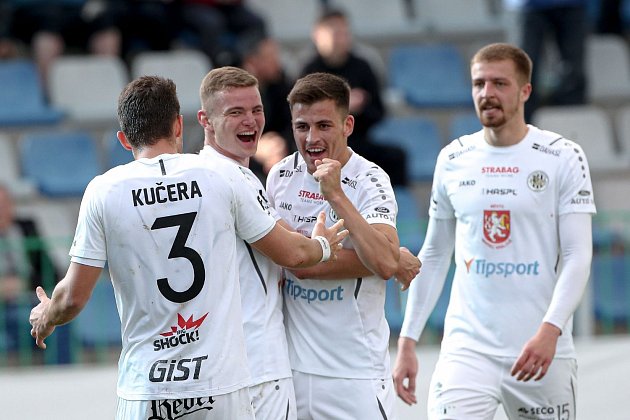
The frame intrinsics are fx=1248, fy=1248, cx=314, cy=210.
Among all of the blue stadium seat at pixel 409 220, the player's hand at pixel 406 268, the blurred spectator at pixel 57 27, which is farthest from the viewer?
the blurred spectator at pixel 57 27

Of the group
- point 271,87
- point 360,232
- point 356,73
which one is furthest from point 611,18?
point 360,232

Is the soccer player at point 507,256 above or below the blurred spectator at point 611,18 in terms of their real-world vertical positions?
below

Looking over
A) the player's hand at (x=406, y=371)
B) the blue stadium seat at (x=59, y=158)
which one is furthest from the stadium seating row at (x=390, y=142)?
the player's hand at (x=406, y=371)

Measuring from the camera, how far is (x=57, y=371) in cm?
933

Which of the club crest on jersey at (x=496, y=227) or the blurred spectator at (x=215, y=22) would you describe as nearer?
the club crest on jersey at (x=496, y=227)

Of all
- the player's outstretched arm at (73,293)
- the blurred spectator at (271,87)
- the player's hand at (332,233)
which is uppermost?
the blurred spectator at (271,87)

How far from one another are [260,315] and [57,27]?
26.5 feet

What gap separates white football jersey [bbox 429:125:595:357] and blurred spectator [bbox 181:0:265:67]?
675 cm

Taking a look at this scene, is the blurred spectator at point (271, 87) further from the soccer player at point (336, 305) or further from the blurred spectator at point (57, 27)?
the soccer player at point (336, 305)

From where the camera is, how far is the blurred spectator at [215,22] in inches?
508

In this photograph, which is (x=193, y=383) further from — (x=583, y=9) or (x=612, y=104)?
(x=612, y=104)

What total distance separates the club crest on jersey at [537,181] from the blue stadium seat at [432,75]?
700 cm

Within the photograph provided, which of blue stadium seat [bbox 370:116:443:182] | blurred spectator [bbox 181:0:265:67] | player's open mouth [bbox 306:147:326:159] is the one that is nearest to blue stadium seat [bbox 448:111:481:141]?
blue stadium seat [bbox 370:116:443:182]

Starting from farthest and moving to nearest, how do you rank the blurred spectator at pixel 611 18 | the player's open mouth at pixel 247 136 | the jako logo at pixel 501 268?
the blurred spectator at pixel 611 18
the jako logo at pixel 501 268
the player's open mouth at pixel 247 136
